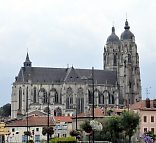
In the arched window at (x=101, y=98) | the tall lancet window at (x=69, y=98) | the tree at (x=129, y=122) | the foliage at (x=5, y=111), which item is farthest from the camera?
the foliage at (x=5, y=111)

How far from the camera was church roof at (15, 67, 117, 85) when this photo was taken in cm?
16488

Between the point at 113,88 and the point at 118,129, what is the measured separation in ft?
355

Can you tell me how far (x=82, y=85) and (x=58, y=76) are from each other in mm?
7942

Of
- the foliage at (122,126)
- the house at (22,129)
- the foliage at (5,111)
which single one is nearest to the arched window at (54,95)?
the foliage at (5,111)

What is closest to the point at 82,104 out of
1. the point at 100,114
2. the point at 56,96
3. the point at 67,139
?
the point at 56,96

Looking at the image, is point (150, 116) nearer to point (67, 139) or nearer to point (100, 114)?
point (100, 114)

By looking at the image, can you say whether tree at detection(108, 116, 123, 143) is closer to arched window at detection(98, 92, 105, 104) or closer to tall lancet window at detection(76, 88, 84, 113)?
tall lancet window at detection(76, 88, 84, 113)

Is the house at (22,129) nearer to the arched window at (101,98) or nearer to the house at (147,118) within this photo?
the house at (147,118)

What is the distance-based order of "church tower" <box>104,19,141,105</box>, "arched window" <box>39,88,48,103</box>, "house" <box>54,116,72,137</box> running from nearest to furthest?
"house" <box>54,116,72,137</box>, "arched window" <box>39,88,48,103</box>, "church tower" <box>104,19,141,105</box>

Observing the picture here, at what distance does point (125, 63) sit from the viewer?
17800 cm

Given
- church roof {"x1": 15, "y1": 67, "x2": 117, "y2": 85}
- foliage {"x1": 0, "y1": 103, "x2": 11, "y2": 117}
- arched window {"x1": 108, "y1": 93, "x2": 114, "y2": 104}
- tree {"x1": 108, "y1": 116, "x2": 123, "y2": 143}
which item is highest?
church roof {"x1": 15, "y1": 67, "x2": 117, "y2": 85}

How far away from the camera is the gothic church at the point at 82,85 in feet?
529

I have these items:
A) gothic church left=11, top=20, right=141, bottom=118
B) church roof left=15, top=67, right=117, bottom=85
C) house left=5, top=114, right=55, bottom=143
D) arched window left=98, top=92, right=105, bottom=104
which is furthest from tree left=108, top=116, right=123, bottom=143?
arched window left=98, top=92, right=105, bottom=104

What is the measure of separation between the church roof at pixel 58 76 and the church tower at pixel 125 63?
3.52 m
